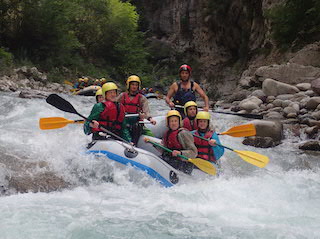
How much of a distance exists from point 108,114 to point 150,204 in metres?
1.52

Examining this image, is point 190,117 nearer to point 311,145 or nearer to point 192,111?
point 192,111

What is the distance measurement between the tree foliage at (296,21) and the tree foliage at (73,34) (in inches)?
428

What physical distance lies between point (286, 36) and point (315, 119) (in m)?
7.12

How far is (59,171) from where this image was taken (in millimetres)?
4312

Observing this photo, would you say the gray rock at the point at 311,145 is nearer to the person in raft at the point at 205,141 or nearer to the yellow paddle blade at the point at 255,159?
the yellow paddle blade at the point at 255,159

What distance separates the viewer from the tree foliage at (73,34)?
18.2m

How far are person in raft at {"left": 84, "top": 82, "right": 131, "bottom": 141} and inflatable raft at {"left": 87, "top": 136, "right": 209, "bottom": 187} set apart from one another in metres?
0.37

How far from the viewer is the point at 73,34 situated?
21.9 meters

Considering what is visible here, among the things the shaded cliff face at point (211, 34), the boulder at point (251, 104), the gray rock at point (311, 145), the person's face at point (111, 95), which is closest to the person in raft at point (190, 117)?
the person's face at point (111, 95)

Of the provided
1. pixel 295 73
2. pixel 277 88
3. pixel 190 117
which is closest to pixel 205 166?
pixel 190 117

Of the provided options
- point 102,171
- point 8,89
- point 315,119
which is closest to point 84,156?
point 102,171

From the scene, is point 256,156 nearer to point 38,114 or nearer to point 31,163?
point 31,163

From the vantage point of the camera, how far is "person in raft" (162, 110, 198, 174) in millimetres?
4547

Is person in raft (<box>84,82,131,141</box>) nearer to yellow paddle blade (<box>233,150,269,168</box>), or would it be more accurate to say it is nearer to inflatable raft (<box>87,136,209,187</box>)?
inflatable raft (<box>87,136,209,187</box>)
